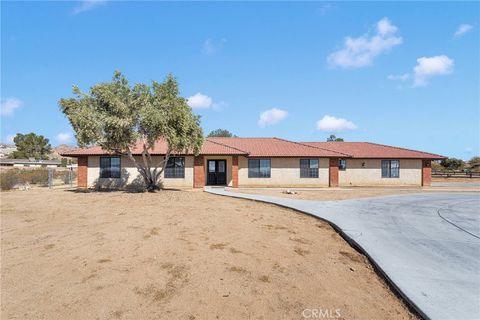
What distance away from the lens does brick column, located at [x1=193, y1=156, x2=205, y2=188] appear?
23.9 metres

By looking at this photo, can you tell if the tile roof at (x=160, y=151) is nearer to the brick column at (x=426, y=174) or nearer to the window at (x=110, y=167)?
the window at (x=110, y=167)

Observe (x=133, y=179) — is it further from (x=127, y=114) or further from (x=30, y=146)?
(x=30, y=146)

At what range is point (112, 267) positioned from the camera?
6379 mm

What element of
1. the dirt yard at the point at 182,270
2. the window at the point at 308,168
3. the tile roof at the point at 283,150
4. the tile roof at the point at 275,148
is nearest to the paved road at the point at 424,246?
the dirt yard at the point at 182,270

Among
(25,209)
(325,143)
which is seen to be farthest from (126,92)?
(325,143)

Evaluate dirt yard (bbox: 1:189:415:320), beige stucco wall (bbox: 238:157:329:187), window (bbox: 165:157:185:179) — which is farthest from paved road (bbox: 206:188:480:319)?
window (bbox: 165:157:185:179)

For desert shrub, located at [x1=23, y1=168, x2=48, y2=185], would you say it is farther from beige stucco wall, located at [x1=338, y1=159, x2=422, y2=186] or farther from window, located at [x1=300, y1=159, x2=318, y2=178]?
beige stucco wall, located at [x1=338, y1=159, x2=422, y2=186]

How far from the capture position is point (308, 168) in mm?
25875

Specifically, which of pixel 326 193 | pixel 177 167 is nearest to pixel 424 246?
pixel 326 193

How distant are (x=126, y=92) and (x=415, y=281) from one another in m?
16.6

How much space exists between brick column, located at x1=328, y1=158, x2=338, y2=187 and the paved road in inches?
429

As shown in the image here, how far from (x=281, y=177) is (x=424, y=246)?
57.9ft

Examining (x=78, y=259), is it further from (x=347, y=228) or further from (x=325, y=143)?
(x=325, y=143)

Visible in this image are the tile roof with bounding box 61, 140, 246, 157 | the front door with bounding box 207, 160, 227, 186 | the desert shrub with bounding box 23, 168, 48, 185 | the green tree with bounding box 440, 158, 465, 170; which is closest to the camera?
the tile roof with bounding box 61, 140, 246, 157
